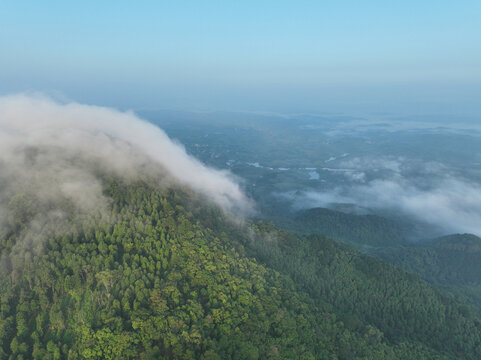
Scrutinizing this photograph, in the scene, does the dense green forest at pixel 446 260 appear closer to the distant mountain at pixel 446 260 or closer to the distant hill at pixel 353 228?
the distant mountain at pixel 446 260

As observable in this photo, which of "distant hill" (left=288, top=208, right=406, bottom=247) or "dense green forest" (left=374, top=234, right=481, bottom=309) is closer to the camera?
"dense green forest" (left=374, top=234, right=481, bottom=309)

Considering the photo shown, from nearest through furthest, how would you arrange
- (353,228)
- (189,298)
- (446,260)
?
1. (189,298)
2. (446,260)
3. (353,228)

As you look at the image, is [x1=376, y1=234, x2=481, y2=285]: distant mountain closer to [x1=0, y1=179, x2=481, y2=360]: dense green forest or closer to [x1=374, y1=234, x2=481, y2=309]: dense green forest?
[x1=374, y1=234, x2=481, y2=309]: dense green forest

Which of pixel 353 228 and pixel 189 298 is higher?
pixel 189 298

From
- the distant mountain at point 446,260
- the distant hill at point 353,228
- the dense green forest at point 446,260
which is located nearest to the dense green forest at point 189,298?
the dense green forest at point 446,260

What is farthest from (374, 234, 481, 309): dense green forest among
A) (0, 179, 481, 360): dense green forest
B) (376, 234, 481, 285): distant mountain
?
(0, 179, 481, 360): dense green forest

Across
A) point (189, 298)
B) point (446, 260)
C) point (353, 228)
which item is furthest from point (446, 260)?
point (189, 298)

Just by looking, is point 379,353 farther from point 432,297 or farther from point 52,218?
point 52,218

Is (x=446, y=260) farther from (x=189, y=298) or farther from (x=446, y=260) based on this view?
(x=189, y=298)

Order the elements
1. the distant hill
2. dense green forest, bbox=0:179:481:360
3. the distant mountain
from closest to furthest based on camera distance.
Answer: dense green forest, bbox=0:179:481:360
the distant mountain
the distant hill
